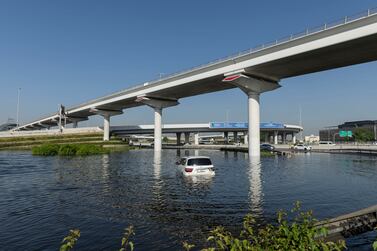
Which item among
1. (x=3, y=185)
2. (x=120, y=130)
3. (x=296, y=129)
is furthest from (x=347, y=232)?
(x=296, y=129)

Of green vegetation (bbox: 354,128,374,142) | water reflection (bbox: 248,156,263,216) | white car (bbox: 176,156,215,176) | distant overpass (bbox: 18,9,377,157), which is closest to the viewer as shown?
water reflection (bbox: 248,156,263,216)

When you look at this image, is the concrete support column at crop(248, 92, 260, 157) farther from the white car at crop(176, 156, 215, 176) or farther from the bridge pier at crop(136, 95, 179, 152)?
the bridge pier at crop(136, 95, 179, 152)

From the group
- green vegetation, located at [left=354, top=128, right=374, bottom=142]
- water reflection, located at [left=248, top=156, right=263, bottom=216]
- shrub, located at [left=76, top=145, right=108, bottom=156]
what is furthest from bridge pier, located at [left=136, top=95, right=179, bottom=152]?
green vegetation, located at [left=354, top=128, right=374, bottom=142]

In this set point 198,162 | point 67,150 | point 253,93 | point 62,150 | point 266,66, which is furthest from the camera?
point 67,150

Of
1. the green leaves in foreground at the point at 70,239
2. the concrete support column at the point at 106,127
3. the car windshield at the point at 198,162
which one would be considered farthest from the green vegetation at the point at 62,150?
the green leaves in foreground at the point at 70,239

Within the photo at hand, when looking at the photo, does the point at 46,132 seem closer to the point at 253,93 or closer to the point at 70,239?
the point at 253,93

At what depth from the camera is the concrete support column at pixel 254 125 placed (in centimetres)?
5378

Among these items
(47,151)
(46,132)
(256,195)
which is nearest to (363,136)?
(46,132)

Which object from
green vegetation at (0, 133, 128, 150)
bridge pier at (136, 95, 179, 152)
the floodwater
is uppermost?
bridge pier at (136, 95, 179, 152)

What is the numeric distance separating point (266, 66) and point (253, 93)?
6.87m

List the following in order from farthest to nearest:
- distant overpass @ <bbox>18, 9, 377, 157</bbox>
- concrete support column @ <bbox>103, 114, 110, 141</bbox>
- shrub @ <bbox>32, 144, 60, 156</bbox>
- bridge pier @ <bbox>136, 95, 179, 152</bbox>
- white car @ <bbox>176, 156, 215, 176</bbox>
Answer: concrete support column @ <bbox>103, 114, 110, 141</bbox> → bridge pier @ <bbox>136, 95, 179, 152</bbox> → shrub @ <bbox>32, 144, 60, 156</bbox> → distant overpass @ <bbox>18, 9, 377, 157</bbox> → white car @ <bbox>176, 156, 215, 176</bbox>

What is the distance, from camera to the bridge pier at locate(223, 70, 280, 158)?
53594mm

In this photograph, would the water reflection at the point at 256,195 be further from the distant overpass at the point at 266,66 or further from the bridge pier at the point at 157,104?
the bridge pier at the point at 157,104

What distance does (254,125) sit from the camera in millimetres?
54406
